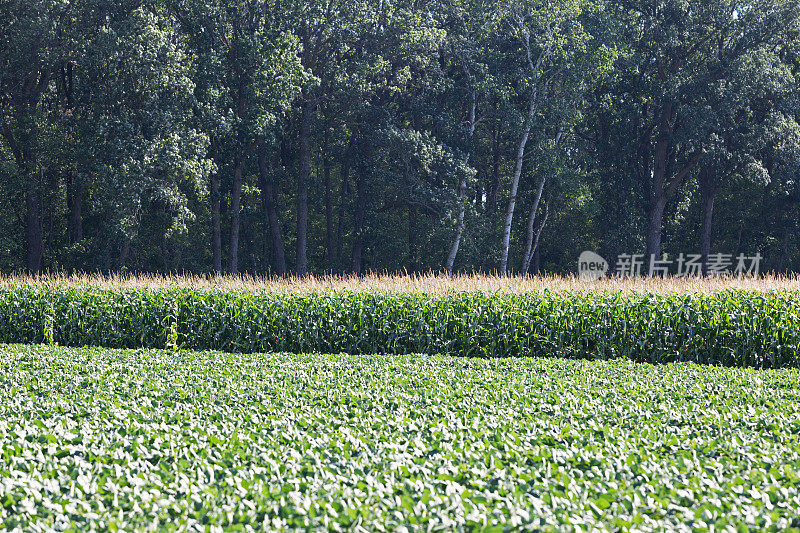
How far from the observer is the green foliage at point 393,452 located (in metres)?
3.30

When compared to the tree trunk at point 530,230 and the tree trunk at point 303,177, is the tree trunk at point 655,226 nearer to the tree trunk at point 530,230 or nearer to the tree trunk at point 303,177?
the tree trunk at point 530,230

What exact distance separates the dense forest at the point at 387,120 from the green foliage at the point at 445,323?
901 cm

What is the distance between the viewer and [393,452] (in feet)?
14.1

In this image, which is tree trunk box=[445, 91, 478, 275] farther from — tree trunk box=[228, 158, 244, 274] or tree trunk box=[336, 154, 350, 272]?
tree trunk box=[228, 158, 244, 274]

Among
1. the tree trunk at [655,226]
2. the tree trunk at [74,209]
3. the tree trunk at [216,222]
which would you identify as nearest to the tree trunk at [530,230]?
the tree trunk at [655,226]

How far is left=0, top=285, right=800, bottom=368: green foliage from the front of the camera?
10320 mm

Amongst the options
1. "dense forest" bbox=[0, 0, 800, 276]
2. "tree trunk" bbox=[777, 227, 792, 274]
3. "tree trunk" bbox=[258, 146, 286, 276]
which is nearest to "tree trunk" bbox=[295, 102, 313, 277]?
"dense forest" bbox=[0, 0, 800, 276]

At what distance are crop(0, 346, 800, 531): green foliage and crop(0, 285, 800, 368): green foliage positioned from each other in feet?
9.79

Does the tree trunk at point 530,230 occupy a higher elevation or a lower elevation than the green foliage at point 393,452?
higher

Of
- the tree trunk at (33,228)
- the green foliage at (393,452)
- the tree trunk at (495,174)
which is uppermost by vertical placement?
the tree trunk at (495,174)

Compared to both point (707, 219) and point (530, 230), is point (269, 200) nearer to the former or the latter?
point (530, 230)

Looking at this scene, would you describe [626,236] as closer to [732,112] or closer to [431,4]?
[732,112]

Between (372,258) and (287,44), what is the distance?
11.0 metres

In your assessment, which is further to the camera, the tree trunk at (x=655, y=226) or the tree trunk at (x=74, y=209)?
the tree trunk at (x=655, y=226)
